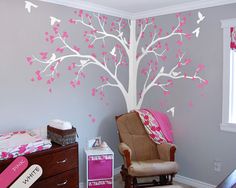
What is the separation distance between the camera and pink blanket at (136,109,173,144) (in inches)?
126

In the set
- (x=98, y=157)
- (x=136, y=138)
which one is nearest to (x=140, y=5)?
(x=136, y=138)

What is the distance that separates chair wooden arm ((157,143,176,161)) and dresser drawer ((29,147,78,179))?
1.19 meters

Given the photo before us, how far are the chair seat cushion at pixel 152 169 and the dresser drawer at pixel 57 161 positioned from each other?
74cm

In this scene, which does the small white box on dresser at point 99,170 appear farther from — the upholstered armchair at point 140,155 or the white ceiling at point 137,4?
the white ceiling at point 137,4

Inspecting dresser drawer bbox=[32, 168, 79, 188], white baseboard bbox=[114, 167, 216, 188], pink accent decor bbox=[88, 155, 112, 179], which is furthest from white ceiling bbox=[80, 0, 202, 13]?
white baseboard bbox=[114, 167, 216, 188]

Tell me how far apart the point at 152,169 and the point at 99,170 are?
23.8 inches

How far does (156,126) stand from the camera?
10.6 ft

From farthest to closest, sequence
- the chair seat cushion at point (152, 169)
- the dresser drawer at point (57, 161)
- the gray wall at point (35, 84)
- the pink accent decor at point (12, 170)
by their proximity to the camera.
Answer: the chair seat cushion at point (152, 169)
the gray wall at point (35, 84)
the dresser drawer at point (57, 161)
the pink accent decor at point (12, 170)

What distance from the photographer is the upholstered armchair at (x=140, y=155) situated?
281cm

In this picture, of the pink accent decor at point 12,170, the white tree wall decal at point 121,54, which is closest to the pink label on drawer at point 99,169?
the white tree wall decal at point 121,54

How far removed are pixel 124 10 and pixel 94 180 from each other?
7.44 ft

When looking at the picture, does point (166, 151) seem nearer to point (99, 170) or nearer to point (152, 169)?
point (152, 169)

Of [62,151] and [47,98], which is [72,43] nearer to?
[47,98]

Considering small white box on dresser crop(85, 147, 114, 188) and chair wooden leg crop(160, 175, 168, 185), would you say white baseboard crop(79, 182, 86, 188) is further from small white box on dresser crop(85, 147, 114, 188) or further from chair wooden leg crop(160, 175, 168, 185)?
chair wooden leg crop(160, 175, 168, 185)
